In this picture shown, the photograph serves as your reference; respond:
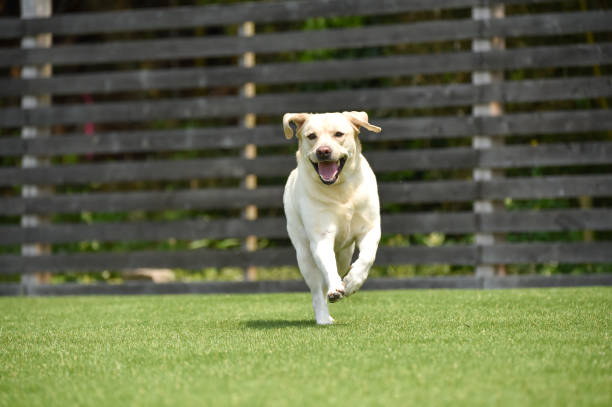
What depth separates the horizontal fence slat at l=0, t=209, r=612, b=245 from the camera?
6742mm

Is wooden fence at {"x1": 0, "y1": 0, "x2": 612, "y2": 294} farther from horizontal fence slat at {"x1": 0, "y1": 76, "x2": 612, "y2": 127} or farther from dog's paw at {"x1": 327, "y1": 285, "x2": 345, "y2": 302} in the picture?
dog's paw at {"x1": 327, "y1": 285, "x2": 345, "y2": 302}

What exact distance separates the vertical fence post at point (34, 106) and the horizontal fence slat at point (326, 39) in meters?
0.10

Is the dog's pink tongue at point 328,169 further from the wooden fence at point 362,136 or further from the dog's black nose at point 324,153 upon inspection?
the wooden fence at point 362,136

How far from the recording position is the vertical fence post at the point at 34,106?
25.2 feet

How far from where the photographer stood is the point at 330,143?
423 cm

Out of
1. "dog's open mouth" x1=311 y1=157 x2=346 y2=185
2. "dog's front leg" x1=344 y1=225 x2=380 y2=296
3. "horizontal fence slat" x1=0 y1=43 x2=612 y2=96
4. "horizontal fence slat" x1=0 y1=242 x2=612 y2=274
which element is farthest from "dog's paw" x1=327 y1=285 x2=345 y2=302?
"horizontal fence slat" x1=0 y1=43 x2=612 y2=96

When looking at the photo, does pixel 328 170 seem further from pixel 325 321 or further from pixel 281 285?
pixel 281 285

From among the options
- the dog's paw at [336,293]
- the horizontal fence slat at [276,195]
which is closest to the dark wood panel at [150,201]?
the horizontal fence slat at [276,195]

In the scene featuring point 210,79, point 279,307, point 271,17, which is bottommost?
point 279,307

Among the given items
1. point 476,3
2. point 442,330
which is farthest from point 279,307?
point 476,3

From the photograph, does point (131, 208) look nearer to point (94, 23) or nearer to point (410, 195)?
point (94, 23)

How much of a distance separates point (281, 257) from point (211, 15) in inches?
87.9

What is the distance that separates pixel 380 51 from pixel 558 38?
67.1 inches

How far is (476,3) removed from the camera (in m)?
6.96
